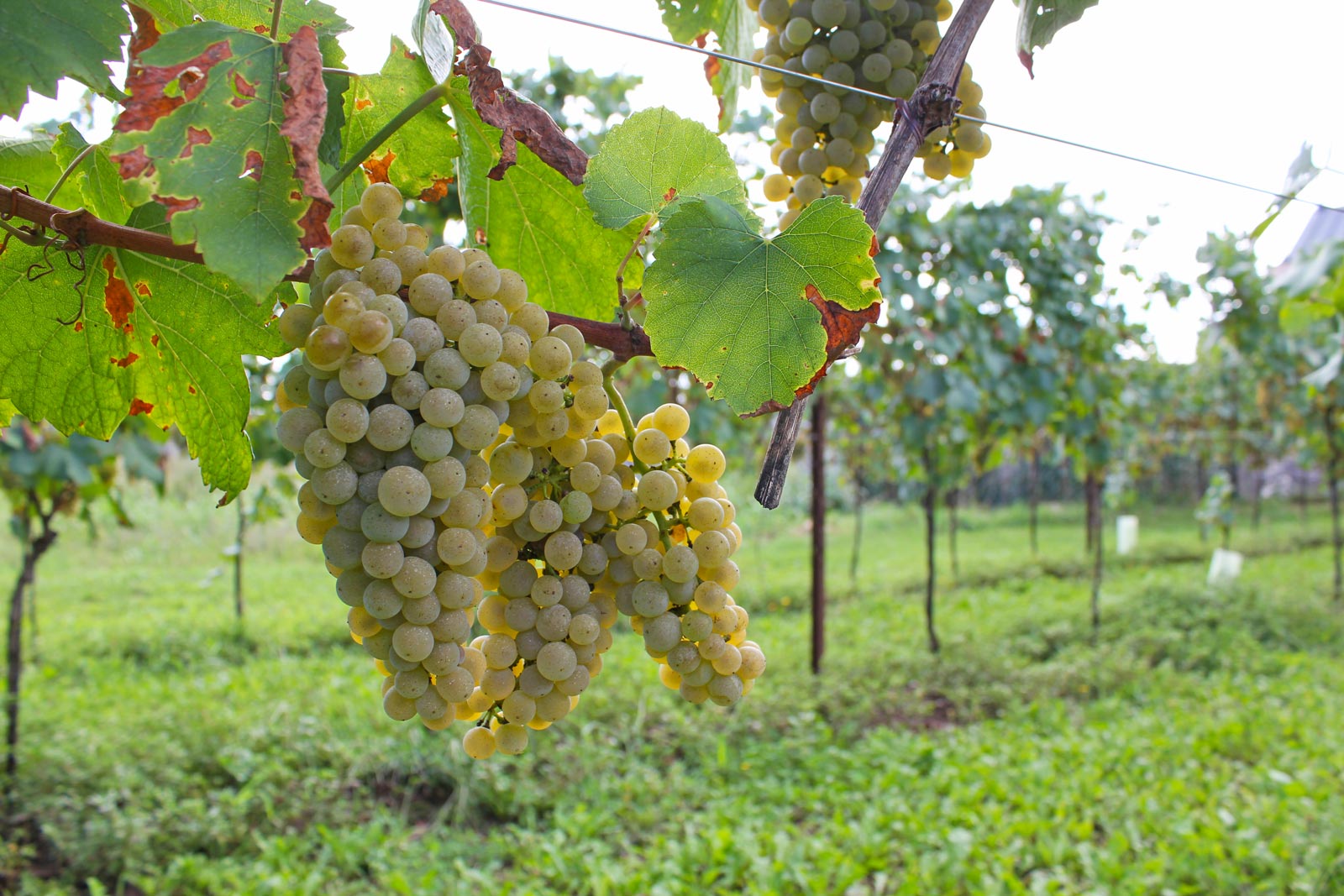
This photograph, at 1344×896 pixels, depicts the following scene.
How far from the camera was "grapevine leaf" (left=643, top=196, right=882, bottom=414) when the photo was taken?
1.88 feet

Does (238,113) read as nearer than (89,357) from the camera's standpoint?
Yes

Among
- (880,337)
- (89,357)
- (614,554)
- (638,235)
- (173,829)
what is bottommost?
(173,829)

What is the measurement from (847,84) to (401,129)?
45cm

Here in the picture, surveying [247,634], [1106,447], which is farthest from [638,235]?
[1106,447]

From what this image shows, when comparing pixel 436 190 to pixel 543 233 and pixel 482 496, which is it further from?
Result: pixel 482 496

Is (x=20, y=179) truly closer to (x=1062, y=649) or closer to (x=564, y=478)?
(x=564, y=478)

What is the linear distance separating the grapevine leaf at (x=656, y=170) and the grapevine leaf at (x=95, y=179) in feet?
1.21

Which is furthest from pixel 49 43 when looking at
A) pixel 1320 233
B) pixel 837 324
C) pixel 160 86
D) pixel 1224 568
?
pixel 1224 568

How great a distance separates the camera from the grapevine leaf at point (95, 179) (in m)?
0.68

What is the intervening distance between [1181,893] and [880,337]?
10.7 ft

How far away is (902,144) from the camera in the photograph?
2.04 feet

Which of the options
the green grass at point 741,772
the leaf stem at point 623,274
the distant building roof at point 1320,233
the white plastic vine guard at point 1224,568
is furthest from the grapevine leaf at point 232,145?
the white plastic vine guard at point 1224,568

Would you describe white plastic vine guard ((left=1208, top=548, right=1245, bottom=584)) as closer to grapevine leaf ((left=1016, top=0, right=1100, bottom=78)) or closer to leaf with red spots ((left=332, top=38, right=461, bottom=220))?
grapevine leaf ((left=1016, top=0, right=1100, bottom=78))

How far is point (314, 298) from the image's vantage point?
53cm
